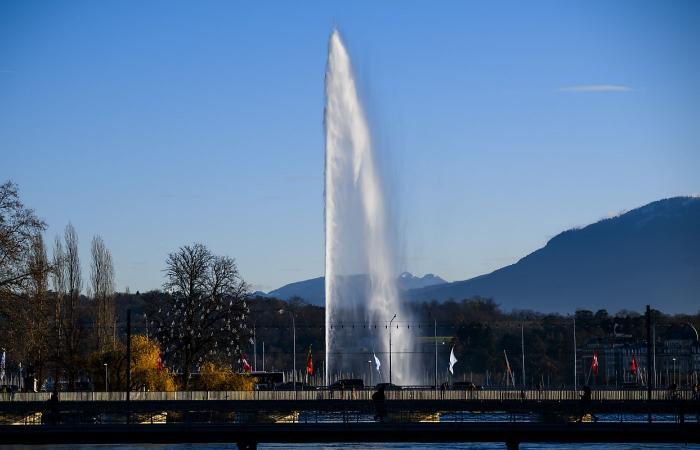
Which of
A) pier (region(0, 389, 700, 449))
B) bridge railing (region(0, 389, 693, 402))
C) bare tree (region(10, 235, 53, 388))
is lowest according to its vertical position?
pier (region(0, 389, 700, 449))

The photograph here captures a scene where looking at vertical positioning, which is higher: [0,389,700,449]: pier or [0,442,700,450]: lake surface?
[0,389,700,449]: pier

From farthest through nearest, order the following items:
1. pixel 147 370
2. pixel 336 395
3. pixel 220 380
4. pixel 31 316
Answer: pixel 220 380
pixel 147 370
pixel 336 395
pixel 31 316

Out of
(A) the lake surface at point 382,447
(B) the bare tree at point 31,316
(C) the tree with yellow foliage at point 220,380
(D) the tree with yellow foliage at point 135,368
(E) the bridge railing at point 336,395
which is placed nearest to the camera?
(B) the bare tree at point 31,316

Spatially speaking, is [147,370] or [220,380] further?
[220,380]

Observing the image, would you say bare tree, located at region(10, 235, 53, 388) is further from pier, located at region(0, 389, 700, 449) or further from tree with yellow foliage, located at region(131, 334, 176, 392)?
tree with yellow foliage, located at region(131, 334, 176, 392)

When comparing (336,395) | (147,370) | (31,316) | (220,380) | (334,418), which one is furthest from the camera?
(220,380)

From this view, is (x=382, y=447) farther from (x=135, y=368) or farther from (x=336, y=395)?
(x=135, y=368)

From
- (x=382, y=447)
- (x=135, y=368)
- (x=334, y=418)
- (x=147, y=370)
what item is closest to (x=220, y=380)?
(x=147, y=370)

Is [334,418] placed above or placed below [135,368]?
below

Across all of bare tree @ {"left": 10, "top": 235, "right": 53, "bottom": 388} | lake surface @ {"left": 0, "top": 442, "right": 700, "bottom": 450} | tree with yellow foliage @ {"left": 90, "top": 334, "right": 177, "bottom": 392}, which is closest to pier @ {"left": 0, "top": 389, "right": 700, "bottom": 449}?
lake surface @ {"left": 0, "top": 442, "right": 700, "bottom": 450}

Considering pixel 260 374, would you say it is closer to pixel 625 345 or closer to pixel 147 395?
pixel 147 395

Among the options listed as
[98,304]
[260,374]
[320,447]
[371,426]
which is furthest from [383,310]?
[371,426]

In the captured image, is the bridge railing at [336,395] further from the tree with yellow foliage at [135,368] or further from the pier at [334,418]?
the tree with yellow foliage at [135,368]

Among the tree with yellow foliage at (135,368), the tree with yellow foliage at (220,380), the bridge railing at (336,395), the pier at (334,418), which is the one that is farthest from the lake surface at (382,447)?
the tree with yellow foliage at (220,380)
